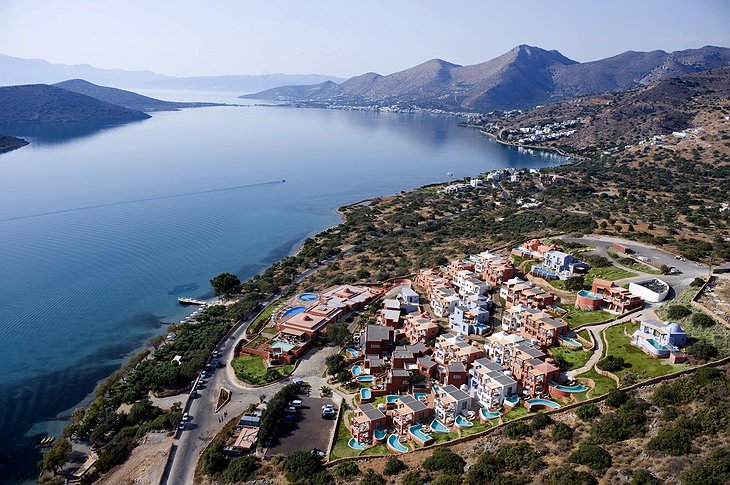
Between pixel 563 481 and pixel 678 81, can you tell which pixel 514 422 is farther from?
pixel 678 81

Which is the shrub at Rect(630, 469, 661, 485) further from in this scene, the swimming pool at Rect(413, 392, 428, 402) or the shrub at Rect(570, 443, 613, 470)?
the swimming pool at Rect(413, 392, 428, 402)

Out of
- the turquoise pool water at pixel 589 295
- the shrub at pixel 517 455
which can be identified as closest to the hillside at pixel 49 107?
the turquoise pool water at pixel 589 295

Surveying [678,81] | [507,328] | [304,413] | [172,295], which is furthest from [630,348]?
[678,81]

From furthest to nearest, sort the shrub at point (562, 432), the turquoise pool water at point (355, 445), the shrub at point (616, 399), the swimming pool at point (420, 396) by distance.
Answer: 1. the swimming pool at point (420, 396)
2. the turquoise pool water at point (355, 445)
3. the shrub at point (616, 399)
4. the shrub at point (562, 432)

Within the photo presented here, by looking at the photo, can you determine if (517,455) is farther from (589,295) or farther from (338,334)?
(589,295)

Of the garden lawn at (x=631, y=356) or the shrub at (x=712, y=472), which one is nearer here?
the shrub at (x=712, y=472)

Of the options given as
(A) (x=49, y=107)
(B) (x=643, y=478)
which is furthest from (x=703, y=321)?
(A) (x=49, y=107)

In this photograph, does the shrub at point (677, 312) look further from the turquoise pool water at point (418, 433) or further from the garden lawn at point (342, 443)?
the garden lawn at point (342, 443)
